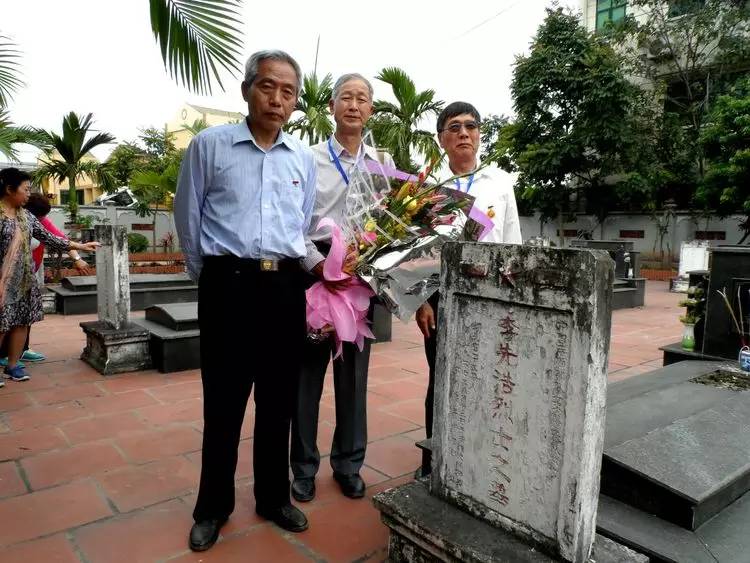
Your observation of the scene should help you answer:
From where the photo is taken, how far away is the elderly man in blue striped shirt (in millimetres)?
2018

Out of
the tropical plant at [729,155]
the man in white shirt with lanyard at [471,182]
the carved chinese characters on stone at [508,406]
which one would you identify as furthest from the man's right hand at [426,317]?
the tropical plant at [729,155]

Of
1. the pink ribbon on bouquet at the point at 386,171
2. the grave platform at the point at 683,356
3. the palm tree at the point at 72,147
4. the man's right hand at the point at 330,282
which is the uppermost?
the palm tree at the point at 72,147

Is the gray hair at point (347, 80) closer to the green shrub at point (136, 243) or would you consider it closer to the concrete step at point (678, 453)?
the concrete step at point (678, 453)

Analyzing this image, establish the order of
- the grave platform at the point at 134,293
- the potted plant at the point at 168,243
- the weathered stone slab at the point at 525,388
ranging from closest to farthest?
1. the weathered stone slab at the point at 525,388
2. the grave platform at the point at 134,293
3. the potted plant at the point at 168,243

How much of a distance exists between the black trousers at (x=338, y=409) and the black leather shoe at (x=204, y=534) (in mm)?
479

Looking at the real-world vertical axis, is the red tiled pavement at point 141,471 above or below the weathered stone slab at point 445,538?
below

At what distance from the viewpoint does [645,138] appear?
Answer: 15.4 metres

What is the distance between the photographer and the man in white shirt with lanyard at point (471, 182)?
2.44 metres

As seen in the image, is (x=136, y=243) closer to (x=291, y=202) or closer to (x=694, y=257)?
(x=694, y=257)

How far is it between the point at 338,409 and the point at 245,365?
2.02 feet

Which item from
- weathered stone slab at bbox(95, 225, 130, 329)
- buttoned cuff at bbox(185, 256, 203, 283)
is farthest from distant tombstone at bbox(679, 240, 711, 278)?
buttoned cuff at bbox(185, 256, 203, 283)

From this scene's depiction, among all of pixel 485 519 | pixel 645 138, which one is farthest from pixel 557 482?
pixel 645 138

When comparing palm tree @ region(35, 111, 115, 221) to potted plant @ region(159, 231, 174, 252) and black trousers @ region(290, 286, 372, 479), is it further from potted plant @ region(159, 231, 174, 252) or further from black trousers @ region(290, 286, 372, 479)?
black trousers @ region(290, 286, 372, 479)

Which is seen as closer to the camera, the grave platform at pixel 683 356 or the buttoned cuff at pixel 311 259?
the buttoned cuff at pixel 311 259
